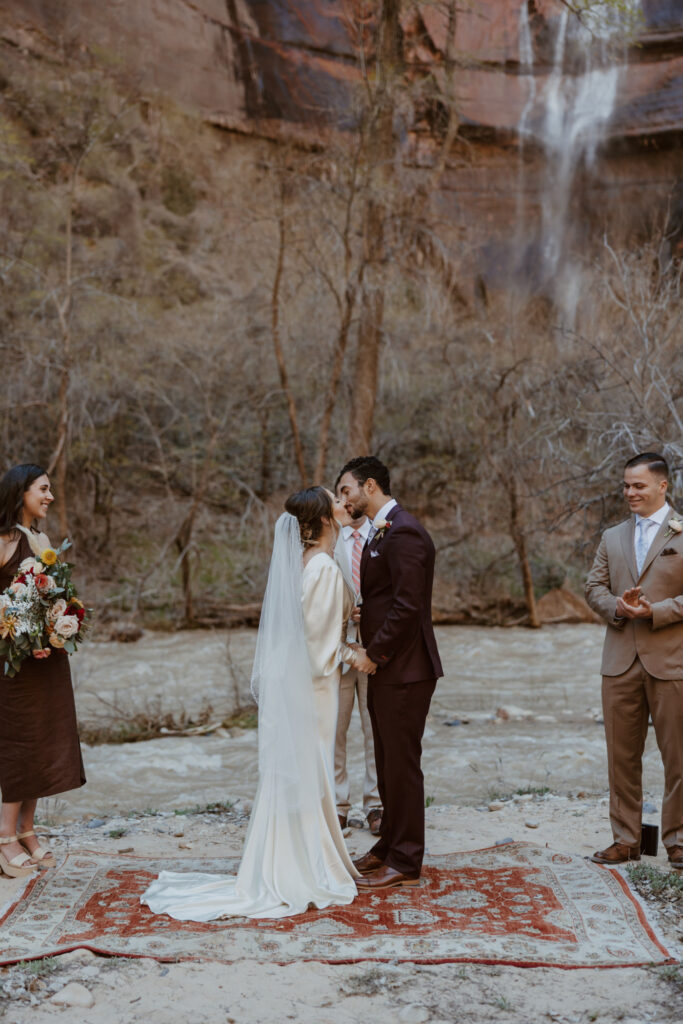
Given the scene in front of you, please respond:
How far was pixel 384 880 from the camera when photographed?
509 centimetres

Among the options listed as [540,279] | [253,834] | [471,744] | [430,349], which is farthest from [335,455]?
[253,834]

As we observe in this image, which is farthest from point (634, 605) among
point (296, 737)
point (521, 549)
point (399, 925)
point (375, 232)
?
point (375, 232)

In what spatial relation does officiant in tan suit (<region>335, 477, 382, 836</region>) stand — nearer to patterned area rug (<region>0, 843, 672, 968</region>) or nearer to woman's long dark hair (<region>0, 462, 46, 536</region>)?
patterned area rug (<region>0, 843, 672, 968</region>)

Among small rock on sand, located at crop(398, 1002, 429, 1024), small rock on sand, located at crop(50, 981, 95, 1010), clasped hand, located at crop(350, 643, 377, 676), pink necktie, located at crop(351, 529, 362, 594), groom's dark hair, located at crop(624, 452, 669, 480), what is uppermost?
groom's dark hair, located at crop(624, 452, 669, 480)

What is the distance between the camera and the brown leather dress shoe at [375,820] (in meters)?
6.17

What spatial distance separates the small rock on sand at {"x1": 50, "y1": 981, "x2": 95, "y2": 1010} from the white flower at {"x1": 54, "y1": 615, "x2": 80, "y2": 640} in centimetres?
196

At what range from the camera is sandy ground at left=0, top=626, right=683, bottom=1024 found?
3.77 m

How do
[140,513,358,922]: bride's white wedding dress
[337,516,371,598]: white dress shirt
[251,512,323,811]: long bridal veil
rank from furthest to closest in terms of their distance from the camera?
[337,516,371,598]: white dress shirt → [251,512,323,811]: long bridal veil → [140,513,358,922]: bride's white wedding dress

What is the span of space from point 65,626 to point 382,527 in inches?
71.5

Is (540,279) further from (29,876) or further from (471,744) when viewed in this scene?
(29,876)

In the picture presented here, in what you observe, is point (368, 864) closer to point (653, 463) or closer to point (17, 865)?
point (17, 865)

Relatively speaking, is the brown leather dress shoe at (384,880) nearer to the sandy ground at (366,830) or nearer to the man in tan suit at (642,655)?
the sandy ground at (366,830)

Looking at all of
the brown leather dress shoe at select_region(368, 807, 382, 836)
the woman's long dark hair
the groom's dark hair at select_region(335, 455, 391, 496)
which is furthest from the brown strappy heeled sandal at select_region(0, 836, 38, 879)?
the groom's dark hair at select_region(335, 455, 391, 496)

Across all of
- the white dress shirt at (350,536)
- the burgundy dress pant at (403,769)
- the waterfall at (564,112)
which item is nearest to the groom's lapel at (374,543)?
the burgundy dress pant at (403,769)
